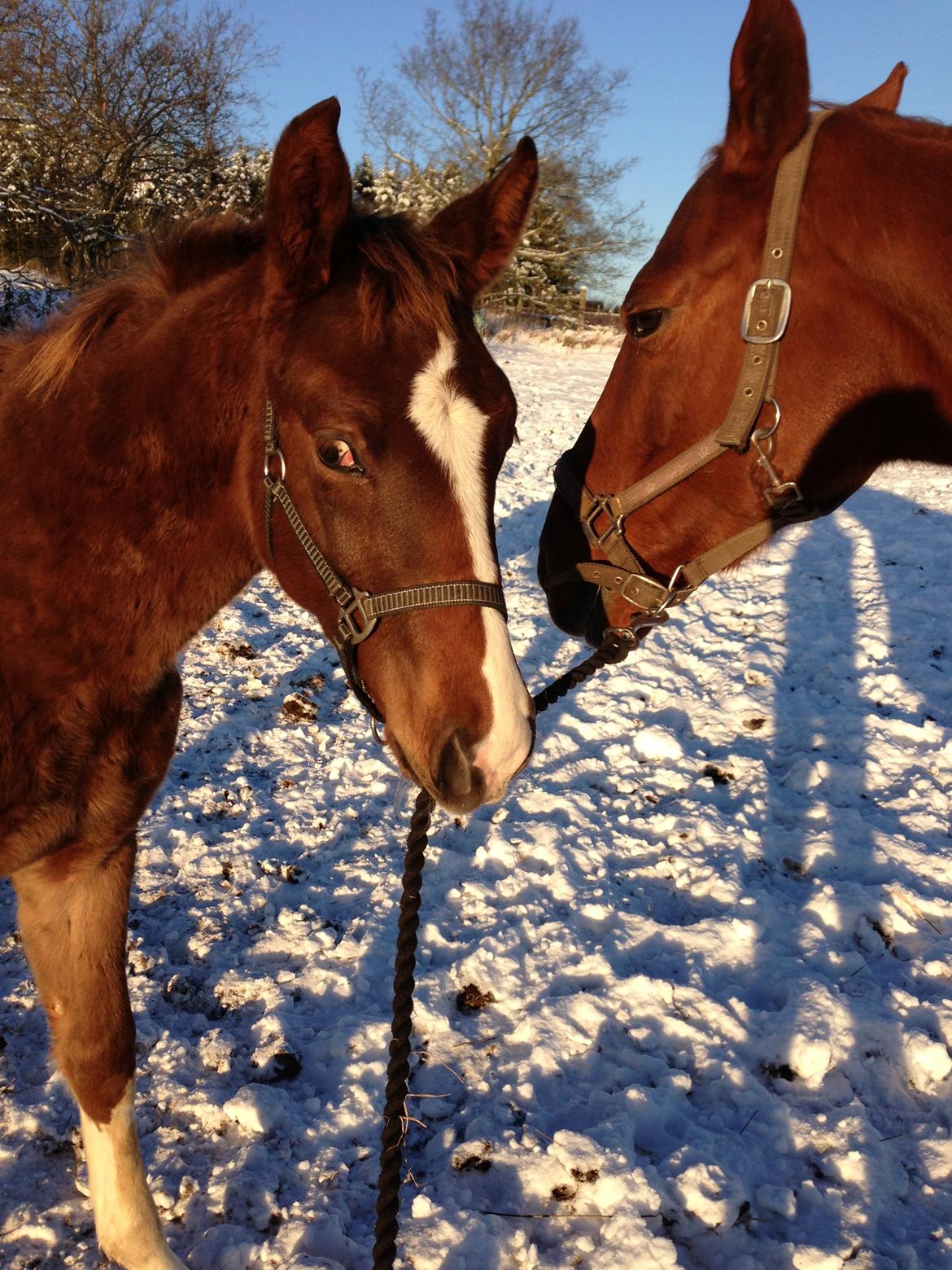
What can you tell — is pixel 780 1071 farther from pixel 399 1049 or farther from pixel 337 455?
pixel 337 455

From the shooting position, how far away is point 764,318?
1930mm

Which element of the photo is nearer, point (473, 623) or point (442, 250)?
point (473, 623)

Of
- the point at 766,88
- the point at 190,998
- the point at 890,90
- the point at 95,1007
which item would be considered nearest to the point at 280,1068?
the point at 190,998

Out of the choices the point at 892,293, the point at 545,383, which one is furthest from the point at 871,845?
the point at 545,383

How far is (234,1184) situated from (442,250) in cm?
243

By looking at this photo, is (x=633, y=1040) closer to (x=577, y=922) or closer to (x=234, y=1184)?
(x=577, y=922)

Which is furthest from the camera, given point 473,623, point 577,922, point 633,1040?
point 577,922

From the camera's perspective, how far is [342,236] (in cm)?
170

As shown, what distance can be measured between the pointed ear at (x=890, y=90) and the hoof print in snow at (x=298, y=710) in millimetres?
3495

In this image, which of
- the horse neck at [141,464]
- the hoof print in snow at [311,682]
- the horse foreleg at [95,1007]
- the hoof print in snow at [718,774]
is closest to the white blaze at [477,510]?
the horse neck at [141,464]

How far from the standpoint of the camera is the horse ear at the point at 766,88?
5.83 ft

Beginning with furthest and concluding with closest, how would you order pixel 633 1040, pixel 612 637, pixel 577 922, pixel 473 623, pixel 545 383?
pixel 545 383 → pixel 577 922 → pixel 633 1040 → pixel 612 637 → pixel 473 623

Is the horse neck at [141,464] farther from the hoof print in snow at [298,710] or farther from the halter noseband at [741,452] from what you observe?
the hoof print in snow at [298,710]

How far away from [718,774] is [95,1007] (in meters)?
2.99
